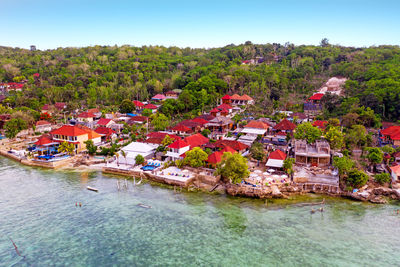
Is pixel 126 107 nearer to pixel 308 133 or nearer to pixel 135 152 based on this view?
pixel 135 152

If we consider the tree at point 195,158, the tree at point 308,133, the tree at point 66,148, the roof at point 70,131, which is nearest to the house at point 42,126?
the roof at point 70,131

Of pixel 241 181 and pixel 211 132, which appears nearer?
pixel 241 181

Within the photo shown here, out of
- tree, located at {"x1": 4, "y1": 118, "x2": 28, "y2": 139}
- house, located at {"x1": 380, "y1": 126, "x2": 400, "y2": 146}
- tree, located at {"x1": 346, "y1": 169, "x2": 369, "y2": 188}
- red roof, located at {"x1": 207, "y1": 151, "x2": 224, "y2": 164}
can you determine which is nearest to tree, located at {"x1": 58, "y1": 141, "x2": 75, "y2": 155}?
tree, located at {"x1": 4, "y1": 118, "x2": 28, "y2": 139}

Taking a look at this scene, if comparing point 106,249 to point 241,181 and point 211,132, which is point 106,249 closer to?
point 241,181

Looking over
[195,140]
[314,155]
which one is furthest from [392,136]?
[195,140]

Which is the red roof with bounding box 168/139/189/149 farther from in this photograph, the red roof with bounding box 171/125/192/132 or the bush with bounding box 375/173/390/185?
the bush with bounding box 375/173/390/185

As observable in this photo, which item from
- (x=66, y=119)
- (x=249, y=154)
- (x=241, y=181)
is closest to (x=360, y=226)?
(x=241, y=181)

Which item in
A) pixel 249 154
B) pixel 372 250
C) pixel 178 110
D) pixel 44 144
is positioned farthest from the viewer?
pixel 178 110

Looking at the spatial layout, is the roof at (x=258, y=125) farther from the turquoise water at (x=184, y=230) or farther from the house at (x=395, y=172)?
the turquoise water at (x=184, y=230)
